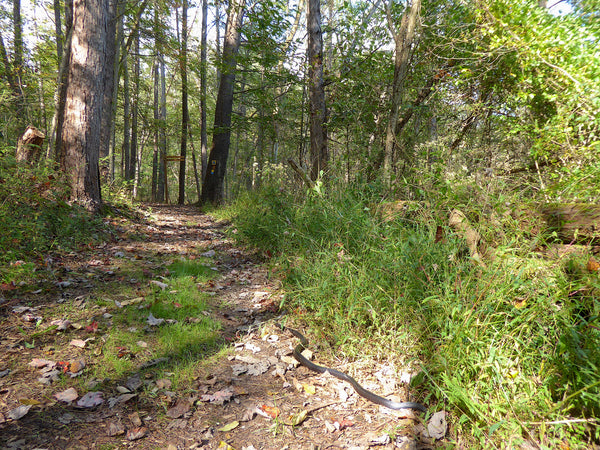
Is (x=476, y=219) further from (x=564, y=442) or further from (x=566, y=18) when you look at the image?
(x=566, y=18)

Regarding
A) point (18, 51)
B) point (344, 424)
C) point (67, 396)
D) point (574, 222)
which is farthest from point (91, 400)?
point (18, 51)

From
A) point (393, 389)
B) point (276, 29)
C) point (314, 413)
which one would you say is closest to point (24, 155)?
point (276, 29)

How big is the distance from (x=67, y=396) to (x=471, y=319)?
2.62m

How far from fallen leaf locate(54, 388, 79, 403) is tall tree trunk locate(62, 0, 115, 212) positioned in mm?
4467

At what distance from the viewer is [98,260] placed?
169 inches

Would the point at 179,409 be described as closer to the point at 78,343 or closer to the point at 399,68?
the point at 78,343

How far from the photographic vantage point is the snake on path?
75.2 inches

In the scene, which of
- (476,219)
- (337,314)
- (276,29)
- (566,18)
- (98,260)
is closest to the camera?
(337,314)

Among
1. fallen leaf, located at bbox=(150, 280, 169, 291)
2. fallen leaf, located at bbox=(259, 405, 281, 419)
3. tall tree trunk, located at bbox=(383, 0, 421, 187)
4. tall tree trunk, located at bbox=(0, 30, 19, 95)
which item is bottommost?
fallen leaf, located at bbox=(259, 405, 281, 419)

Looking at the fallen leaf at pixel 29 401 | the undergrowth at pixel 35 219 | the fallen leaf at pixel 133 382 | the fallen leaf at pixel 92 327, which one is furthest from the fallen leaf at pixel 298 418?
the undergrowth at pixel 35 219

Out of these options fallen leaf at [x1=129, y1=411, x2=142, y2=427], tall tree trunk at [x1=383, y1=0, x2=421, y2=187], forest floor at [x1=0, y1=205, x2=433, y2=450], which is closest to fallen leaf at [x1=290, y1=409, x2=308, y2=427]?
forest floor at [x1=0, y1=205, x2=433, y2=450]

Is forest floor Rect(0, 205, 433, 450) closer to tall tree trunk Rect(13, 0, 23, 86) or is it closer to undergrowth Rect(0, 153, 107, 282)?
undergrowth Rect(0, 153, 107, 282)

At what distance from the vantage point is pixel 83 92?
5.39 meters

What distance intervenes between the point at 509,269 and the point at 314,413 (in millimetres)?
1628
